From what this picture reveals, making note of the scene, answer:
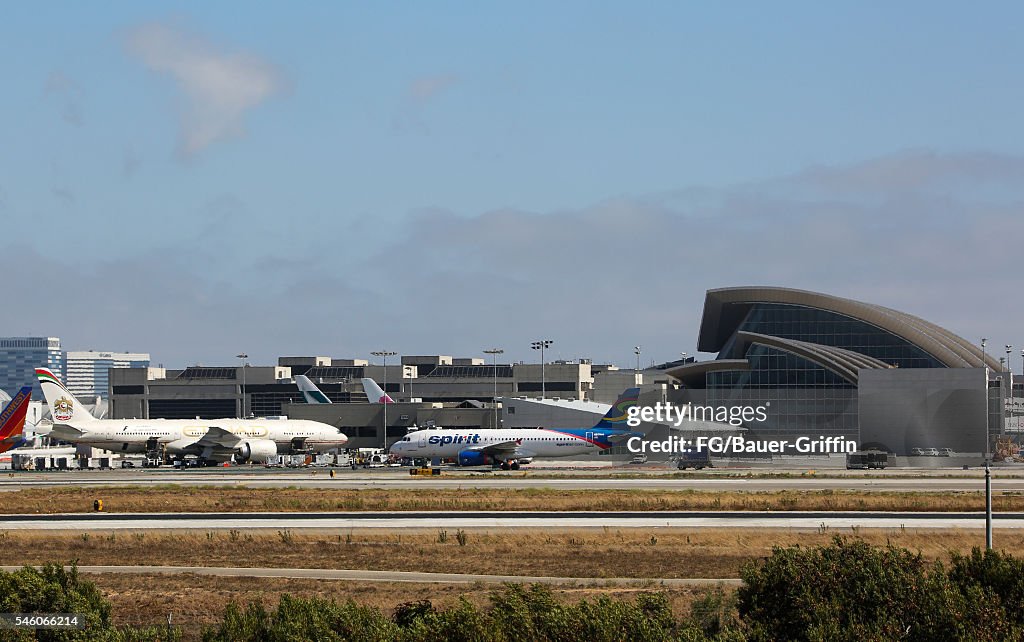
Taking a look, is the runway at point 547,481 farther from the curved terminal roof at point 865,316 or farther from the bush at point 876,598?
the bush at point 876,598

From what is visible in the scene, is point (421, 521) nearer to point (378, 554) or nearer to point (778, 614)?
point (378, 554)

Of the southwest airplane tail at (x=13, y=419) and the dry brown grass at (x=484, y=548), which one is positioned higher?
the southwest airplane tail at (x=13, y=419)

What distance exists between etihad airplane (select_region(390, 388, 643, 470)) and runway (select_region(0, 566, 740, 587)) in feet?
213

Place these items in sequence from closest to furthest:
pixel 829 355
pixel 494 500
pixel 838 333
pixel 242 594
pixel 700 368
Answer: pixel 242 594 < pixel 494 500 < pixel 829 355 < pixel 838 333 < pixel 700 368

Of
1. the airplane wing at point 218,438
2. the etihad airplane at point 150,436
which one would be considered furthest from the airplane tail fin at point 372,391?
the airplane wing at point 218,438

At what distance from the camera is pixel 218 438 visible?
379 feet

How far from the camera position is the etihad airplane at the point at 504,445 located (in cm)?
10344

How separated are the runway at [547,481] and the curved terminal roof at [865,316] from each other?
38.5m

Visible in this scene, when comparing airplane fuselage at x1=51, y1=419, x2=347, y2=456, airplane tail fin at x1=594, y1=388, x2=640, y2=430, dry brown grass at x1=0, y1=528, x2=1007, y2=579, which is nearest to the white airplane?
airplane fuselage at x1=51, y1=419, x2=347, y2=456

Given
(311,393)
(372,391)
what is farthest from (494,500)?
(372,391)

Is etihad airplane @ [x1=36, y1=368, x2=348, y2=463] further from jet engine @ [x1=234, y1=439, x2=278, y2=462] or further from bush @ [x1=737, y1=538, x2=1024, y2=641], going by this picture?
bush @ [x1=737, y1=538, x2=1024, y2=641]

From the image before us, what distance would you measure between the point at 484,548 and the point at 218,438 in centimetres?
7739

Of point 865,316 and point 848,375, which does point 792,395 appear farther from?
point 865,316

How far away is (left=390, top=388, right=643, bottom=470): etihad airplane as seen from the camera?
103438mm
